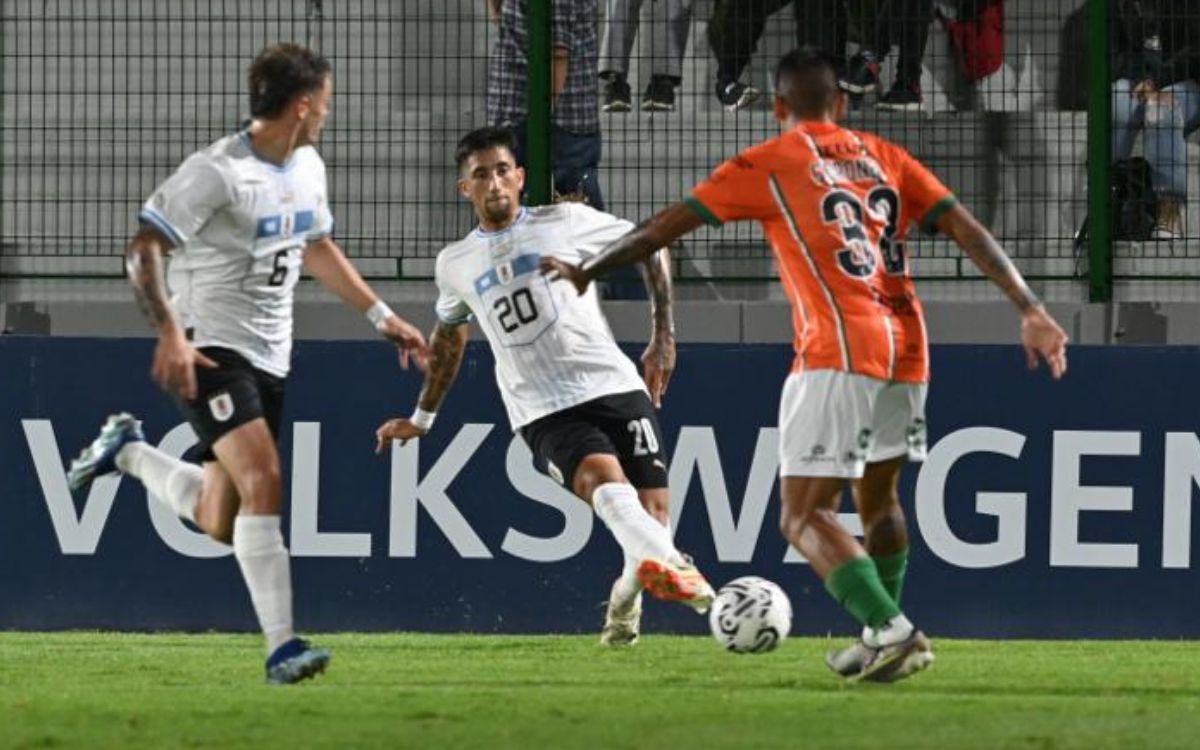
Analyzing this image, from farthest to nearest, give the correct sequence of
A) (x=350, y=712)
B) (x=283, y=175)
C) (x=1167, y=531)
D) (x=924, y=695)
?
(x=1167, y=531)
(x=283, y=175)
(x=924, y=695)
(x=350, y=712)

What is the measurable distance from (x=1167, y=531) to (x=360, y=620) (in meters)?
3.74

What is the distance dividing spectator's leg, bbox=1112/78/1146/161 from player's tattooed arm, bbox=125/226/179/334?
5541 millimetres

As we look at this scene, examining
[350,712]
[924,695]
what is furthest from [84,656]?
[924,695]

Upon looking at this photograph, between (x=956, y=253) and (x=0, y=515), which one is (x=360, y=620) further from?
(x=956, y=253)

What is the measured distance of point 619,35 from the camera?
1348 centimetres

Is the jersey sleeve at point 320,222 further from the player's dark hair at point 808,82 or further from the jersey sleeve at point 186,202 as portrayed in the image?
the player's dark hair at point 808,82

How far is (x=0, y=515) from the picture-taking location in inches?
513

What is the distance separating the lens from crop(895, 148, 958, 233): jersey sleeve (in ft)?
30.8

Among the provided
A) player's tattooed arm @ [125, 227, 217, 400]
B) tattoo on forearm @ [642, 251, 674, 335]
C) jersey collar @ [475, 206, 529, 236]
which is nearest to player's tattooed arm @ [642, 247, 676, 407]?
tattoo on forearm @ [642, 251, 674, 335]

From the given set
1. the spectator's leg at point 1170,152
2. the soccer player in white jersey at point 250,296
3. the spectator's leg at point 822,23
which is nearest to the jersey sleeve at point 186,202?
the soccer player in white jersey at point 250,296

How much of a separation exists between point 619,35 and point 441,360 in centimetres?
249

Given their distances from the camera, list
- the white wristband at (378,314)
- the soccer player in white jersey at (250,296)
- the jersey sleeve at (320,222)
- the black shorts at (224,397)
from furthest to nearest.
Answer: the white wristband at (378,314) → the jersey sleeve at (320,222) → the black shorts at (224,397) → the soccer player in white jersey at (250,296)

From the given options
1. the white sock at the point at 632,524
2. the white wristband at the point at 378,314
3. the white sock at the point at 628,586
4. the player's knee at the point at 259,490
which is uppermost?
the white wristband at the point at 378,314

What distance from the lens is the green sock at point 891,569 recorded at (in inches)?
387
